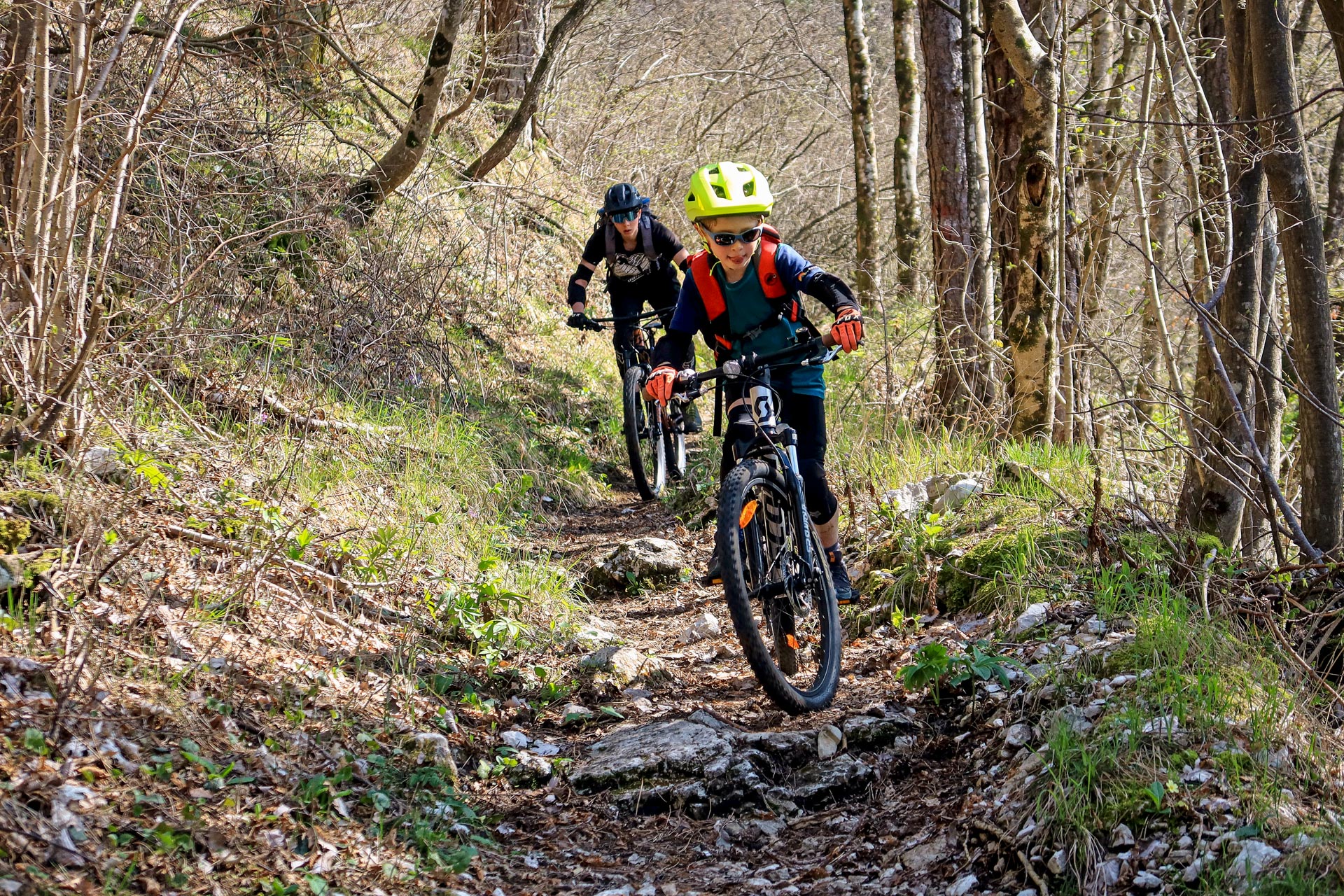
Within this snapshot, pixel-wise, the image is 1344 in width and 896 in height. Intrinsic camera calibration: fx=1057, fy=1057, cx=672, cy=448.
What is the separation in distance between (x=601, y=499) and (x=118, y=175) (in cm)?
463

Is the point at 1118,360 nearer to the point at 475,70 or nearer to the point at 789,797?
the point at 475,70

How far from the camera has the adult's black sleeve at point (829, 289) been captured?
4641 millimetres

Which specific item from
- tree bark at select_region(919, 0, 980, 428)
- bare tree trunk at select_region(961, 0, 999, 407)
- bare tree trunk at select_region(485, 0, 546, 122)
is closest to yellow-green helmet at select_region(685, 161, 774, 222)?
bare tree trunk at select_region(961, 0, 999, 407)

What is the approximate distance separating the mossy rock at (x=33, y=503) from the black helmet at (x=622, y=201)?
4.75m

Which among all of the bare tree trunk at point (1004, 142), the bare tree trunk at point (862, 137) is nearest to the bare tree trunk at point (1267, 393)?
the bare tree trunk at point (1004, 142)

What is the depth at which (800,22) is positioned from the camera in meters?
19.8

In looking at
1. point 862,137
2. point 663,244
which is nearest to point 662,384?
point 663,244

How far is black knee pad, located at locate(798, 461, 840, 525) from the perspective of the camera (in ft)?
16.1

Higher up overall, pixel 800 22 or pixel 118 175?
pixel 800 22

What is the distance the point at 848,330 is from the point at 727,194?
31.6 inches

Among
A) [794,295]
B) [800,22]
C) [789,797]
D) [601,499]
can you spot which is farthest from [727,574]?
[800,22]

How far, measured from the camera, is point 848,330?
4.40m

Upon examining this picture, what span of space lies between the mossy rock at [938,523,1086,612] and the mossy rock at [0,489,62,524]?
3842mm

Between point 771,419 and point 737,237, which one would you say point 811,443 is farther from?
point 737,237
